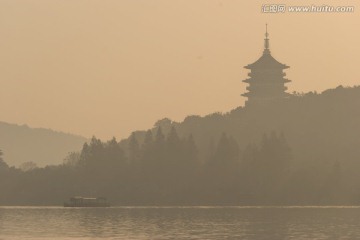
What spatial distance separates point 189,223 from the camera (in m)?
114

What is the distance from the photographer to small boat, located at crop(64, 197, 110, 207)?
526 feet

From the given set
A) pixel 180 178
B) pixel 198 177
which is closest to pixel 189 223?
pixel 198 177

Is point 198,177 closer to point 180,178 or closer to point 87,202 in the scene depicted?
point 180,178

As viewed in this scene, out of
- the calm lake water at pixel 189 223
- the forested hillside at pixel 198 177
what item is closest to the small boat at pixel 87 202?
the forested hillside at pixel 198 177

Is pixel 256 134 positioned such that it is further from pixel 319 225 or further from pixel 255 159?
pixel 319 225

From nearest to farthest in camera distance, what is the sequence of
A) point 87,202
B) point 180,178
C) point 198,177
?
point 198,177
point 87,202
point 180,178

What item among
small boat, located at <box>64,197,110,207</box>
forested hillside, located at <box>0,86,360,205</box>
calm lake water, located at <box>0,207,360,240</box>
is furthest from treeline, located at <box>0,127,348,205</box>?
calm lake water, located at <box>0,207,360,240</box>

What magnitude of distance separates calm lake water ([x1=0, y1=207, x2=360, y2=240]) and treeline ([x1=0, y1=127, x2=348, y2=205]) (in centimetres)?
635

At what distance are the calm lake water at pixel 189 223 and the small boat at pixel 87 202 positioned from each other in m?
5.59

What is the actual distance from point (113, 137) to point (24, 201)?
20161 mm

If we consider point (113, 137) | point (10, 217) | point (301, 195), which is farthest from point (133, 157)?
point (10, 217)

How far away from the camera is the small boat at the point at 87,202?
526 feet

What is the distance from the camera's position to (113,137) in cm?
17550

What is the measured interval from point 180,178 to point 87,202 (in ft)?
54.3
